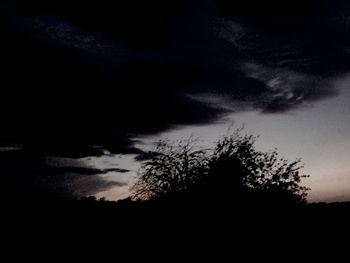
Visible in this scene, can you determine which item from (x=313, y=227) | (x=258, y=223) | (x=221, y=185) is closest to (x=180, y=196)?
(x=221, y=185)

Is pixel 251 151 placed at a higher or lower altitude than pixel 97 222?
higher

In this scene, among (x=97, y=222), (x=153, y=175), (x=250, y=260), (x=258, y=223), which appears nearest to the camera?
(x=97, y=222)

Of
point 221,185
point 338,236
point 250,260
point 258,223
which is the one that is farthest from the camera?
point 221,185

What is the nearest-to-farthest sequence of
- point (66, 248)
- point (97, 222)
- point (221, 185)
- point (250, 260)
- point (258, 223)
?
1. point (66, 248)
2. point (97, 222)
3. point (250, 260)
4. point (258, 223)
5. point (221, 185)

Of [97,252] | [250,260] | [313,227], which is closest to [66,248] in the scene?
[97,252]

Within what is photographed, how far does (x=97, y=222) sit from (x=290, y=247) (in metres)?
7.22

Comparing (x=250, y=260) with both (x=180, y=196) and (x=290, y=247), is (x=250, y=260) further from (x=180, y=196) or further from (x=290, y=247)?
(x=180, y=196)

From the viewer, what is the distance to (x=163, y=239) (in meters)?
12.4

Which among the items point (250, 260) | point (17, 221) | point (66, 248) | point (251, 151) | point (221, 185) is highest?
point (251, 151)

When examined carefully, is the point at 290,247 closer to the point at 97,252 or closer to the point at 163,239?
the point at 163,239

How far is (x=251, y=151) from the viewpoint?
24719 millimetres

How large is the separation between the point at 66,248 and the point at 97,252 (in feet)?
2.97

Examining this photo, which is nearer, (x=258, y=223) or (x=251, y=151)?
(x=258, y=223)

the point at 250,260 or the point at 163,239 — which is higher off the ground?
the point at 163,239
